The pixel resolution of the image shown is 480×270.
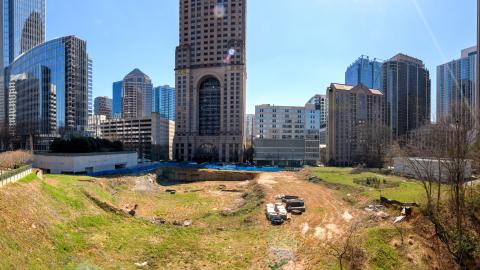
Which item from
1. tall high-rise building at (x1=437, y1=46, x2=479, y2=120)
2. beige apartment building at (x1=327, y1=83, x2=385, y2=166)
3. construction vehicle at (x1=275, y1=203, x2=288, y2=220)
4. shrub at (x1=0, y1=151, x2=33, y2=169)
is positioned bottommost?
construction vehicle at (x1=275, y1=203, x2=288, y2=220)

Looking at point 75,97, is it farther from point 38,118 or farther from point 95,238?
point 95,238

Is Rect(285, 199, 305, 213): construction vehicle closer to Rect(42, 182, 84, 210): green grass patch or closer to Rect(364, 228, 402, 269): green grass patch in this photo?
Rect(364, 228, 402, 269): green grass patch

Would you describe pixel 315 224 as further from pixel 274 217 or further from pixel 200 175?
pixel 200 175

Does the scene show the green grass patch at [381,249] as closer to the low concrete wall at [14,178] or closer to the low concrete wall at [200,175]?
the low concrete wall at [14,178]

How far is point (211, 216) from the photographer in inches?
1407

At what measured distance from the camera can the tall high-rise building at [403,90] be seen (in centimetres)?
14912

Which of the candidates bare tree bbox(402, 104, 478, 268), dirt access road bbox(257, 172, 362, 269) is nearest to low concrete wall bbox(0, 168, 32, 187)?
dirt access road bbox(257, 172, 362, 269)

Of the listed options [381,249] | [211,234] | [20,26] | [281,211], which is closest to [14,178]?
[211,234]

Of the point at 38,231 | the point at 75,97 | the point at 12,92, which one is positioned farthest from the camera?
the point at 12,92

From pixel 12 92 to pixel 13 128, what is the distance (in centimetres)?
4621

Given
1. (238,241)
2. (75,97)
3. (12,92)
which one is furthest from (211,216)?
(12,92)

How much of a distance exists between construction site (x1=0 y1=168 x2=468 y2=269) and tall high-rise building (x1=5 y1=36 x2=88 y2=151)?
120040 mm

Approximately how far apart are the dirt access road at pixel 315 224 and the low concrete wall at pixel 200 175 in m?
32.1

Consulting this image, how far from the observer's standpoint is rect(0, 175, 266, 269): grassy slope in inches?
788
